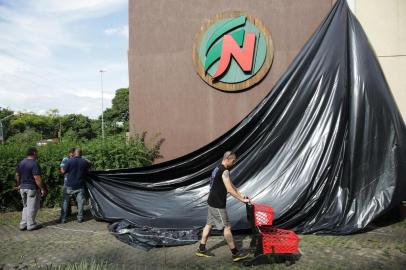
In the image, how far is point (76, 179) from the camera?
8.84 meters

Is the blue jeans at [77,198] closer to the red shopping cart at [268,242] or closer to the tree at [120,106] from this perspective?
the red shopping cart at [268,242]

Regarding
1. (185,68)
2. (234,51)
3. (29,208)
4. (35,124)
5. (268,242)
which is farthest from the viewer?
(35,124)

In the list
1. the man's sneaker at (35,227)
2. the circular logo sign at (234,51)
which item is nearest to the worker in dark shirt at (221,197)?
the man's sneaker at (35,227)

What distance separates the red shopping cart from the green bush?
518 cm

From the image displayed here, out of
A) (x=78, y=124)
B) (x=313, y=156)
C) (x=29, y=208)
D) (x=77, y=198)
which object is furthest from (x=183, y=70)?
(x=78, y=124)

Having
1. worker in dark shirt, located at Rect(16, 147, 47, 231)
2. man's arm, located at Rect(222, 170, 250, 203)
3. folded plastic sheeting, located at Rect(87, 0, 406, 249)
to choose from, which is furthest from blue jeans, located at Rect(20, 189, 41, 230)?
man's arm, located at Rect(222, 170, 250, 203)

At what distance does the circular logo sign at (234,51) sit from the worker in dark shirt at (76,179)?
3764 mm

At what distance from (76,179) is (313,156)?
4863mm

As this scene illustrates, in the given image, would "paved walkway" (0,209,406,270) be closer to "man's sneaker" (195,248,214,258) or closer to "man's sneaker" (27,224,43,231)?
"man's sneaker" (195,248,214,258)

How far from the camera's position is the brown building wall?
10211 millimetres

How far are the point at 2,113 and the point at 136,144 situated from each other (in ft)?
204

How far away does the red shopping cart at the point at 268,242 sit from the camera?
5.78 metres

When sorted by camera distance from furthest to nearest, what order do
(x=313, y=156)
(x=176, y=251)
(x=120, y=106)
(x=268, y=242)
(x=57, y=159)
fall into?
(x=120, y=106), (x=57, y=159), (x=313, y=156), (x=176, y=251), (x=268, y=242)

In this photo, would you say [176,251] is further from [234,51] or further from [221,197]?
[234,51]
